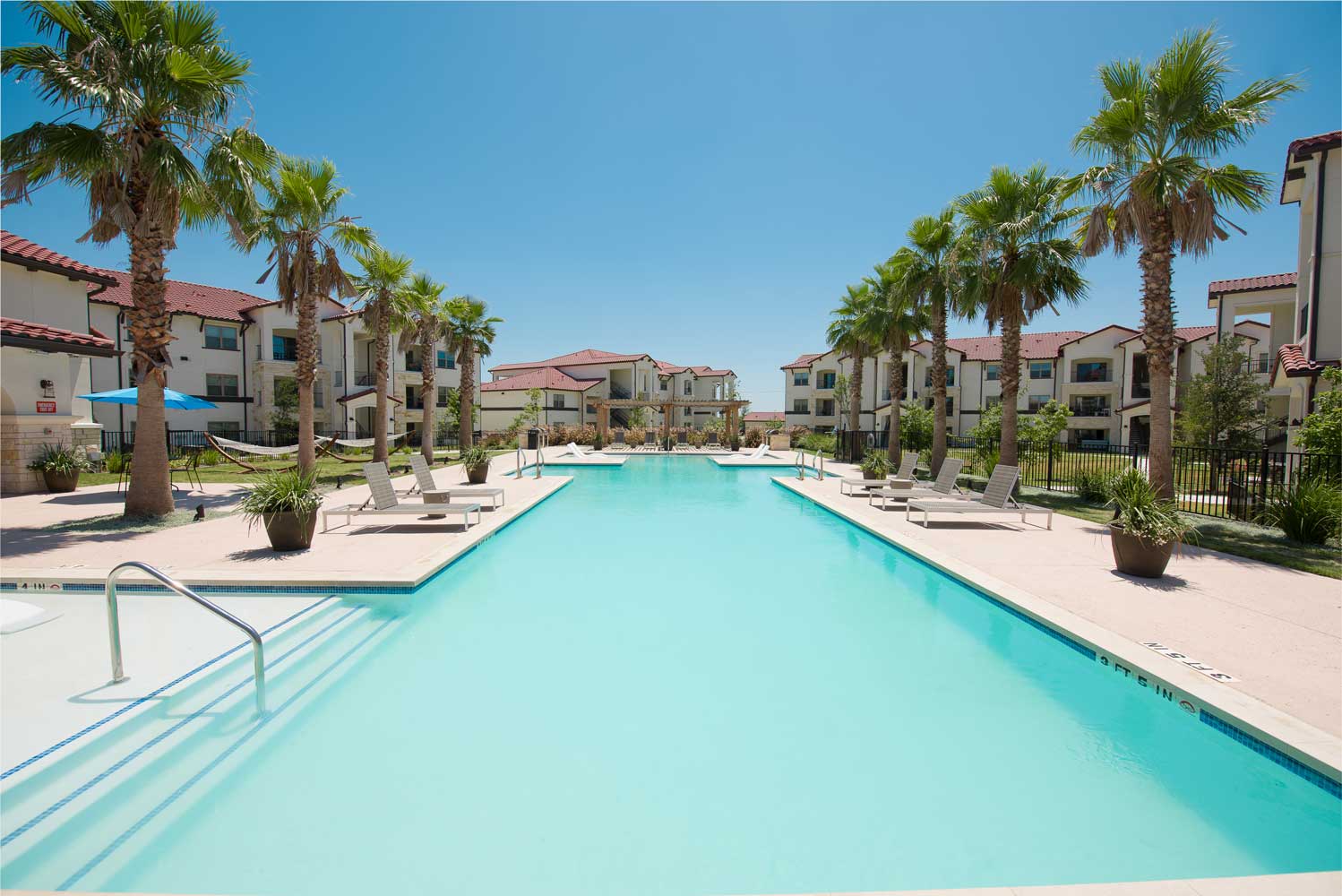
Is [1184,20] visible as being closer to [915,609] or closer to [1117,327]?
[915,609]

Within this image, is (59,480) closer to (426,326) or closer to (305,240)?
(305,240)

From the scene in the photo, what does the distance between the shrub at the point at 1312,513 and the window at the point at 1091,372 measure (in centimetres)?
3810

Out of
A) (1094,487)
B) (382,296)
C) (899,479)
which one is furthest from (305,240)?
(1094,487)

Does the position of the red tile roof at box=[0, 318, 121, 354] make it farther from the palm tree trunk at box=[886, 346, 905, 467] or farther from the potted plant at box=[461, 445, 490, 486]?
the palm tree trunk at box=[886, 346, 905, 467]

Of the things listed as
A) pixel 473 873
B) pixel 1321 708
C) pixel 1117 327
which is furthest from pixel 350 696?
pixel 1117 327

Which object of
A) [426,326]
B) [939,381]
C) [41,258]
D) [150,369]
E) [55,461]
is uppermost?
[41,258]

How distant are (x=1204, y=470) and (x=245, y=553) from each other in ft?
81.3

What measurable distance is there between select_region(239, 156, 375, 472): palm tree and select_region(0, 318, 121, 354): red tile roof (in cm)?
384

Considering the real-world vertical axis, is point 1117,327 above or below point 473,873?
above

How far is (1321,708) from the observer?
4.16m

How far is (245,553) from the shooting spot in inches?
346

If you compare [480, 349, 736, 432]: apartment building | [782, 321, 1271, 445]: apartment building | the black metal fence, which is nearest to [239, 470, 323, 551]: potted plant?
the black metal fence

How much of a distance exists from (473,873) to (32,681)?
4078mm

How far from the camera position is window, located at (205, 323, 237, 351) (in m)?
31.6
